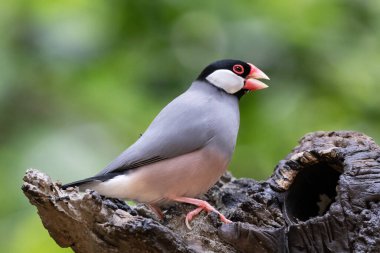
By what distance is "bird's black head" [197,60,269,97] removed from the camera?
3.24 metres

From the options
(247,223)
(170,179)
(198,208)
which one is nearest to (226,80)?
(170,179)

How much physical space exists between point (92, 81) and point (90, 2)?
42 centimetres

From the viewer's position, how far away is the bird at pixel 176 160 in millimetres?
2705

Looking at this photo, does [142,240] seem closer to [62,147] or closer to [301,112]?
[62,147]

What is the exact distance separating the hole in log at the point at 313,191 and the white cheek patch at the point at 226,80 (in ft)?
2.29

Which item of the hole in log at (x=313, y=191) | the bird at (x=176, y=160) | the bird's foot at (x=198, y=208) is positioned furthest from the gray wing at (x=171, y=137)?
the hole in log at (x=313, y=191)

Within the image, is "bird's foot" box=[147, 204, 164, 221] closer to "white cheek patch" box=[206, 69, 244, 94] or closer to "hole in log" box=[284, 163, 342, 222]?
"hole in log" box=[284, 163, 342, 222]

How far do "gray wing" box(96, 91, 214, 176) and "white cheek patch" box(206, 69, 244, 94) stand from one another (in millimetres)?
224

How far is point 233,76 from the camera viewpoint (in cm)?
326

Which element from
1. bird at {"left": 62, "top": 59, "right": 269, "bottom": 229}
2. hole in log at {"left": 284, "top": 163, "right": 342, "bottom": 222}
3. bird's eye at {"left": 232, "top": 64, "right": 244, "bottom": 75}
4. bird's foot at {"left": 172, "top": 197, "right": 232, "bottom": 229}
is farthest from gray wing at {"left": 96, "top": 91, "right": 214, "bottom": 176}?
hole in log at {"left": 284, "top": 163, "right": 342, "bottom": 222}

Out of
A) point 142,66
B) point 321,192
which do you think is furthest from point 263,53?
point 321,192

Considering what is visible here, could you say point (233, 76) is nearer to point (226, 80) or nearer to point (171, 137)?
point (226, 80)

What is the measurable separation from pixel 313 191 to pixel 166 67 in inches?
54.2

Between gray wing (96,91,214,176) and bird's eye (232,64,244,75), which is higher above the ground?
bird's eye (232,64,244,75)
